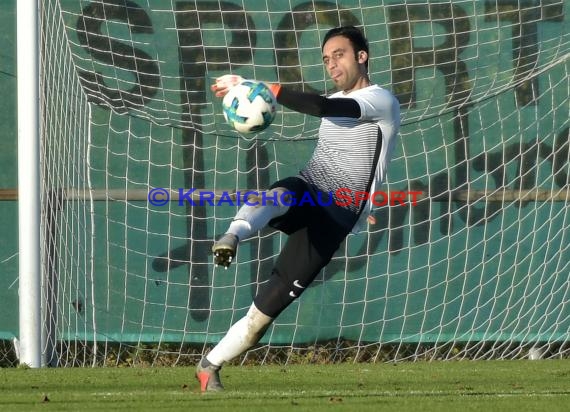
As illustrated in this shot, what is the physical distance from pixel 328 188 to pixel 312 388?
1.34m

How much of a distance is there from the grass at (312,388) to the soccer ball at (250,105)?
127cm

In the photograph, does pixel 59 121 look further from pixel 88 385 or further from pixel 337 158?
pixel 337 158

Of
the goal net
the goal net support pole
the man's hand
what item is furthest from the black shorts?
the goal net

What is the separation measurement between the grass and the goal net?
719mm

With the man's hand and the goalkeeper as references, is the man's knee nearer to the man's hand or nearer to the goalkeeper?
the goalkeeper

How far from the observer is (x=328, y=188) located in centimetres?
583

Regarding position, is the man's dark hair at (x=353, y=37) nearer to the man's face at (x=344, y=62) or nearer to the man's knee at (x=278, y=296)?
the man's face at (x=344, y=62)

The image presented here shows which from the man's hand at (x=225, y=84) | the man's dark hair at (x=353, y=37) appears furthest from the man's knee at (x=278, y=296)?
the man's dark hair at (x=353, y=37)

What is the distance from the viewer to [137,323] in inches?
352

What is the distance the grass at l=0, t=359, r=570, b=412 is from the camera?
5.54m

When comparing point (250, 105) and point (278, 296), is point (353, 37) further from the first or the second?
point (278, 296)

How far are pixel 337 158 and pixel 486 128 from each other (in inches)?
143

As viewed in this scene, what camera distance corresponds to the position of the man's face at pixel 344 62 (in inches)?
238

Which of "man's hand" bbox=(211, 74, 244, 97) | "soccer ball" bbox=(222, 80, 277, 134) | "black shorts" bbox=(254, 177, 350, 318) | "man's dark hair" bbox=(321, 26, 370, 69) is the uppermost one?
"man's dark hair" bbox=(321, 26, 370, 69)
